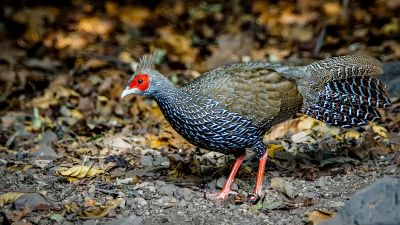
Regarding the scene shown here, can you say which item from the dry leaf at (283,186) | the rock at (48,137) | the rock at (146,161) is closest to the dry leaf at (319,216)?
the dry leaf at (283,186)

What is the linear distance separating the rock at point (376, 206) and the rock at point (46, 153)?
11.0 feet

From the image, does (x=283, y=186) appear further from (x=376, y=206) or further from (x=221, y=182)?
(x=376, y=206)

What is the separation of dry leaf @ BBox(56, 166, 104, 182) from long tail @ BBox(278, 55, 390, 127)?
195 centimetres

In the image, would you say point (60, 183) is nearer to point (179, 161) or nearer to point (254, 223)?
point (179, 161)

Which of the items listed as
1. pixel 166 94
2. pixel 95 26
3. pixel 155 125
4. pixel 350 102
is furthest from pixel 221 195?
pixel 95 26

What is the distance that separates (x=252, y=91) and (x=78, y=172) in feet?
5.59

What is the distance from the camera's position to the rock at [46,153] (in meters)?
6.46

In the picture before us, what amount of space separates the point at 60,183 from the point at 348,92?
2.67 meters

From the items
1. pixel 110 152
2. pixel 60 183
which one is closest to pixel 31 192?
pixel 60 183

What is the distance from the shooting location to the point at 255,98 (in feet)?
17.5

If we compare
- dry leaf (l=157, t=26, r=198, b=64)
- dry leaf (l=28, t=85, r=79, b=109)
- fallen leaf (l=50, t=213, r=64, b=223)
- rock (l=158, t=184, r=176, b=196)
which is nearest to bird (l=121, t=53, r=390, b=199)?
Answer: rock (l=158, t=184, r=176, b=196)

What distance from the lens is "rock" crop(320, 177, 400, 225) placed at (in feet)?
12.8

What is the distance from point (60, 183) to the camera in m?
5.60

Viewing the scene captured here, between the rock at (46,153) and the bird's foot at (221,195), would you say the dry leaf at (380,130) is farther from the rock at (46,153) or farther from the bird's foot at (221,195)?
the rock at (46,153)
